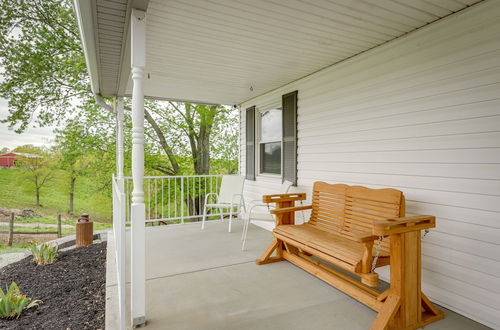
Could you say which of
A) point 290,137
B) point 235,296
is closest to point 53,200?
point 290,137

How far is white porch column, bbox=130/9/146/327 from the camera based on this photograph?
2041 millimetres

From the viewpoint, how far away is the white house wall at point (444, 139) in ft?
6.79

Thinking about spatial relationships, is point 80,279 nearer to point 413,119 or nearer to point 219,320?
point 219,320

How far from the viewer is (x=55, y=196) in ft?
34.0

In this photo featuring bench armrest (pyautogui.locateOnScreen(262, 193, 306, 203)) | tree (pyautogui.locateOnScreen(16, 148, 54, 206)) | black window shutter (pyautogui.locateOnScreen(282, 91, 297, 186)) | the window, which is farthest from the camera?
tree (pyautogui.locateOnScreen(16, 148, 54, 206))

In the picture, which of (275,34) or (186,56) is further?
(186,56)

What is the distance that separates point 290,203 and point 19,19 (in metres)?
9.86

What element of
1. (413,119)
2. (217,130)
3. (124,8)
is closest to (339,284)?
(413,119)

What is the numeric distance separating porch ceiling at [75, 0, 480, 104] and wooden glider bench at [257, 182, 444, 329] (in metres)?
1.49

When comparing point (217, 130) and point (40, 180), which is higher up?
point (217, 130)

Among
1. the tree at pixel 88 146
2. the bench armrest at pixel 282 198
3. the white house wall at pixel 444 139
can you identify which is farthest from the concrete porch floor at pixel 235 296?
the tree at pixel 88 146

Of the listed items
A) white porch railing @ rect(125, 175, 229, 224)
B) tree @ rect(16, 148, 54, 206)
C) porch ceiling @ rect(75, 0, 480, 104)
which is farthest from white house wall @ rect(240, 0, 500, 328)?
tree @ rect(16, 148, 54, 206)

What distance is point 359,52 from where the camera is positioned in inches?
123

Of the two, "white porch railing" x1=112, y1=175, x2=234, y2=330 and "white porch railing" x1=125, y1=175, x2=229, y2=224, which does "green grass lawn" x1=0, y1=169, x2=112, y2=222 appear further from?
"white porch railing" x1=112, y1=175, x2=234, y2=330
